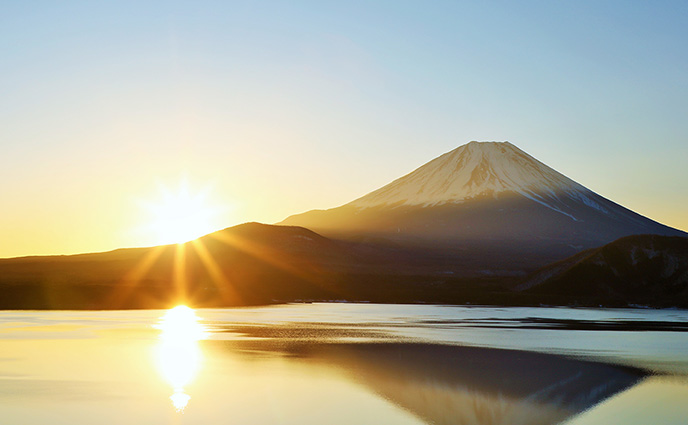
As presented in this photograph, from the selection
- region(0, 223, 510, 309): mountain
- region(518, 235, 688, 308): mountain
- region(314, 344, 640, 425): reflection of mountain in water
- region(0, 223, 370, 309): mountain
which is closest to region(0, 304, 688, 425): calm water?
region(314, 344, 640, 425): reflection of mountain in water

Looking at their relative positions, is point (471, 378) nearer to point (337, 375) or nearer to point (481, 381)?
point (481, 381)

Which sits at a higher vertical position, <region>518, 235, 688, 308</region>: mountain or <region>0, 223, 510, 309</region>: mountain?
<region>0, 223, 510, 309</region>: mountain

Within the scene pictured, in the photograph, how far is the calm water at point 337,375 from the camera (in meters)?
19.0

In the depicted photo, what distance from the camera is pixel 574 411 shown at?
1991 centimetres

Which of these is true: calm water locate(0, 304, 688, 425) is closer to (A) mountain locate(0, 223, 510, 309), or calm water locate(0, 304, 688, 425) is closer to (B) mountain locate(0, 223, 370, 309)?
(B) mountain locate(0, 223, 370, 309)

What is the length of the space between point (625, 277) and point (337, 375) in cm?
7254

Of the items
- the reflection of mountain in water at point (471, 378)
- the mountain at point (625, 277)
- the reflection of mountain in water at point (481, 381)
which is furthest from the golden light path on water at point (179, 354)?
the mountain at point (625, 277)

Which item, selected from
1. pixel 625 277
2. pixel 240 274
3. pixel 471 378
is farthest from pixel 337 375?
pixel 240 274

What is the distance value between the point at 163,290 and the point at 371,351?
204 feet

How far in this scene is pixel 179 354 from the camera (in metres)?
29.9

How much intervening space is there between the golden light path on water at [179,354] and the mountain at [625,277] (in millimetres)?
50419

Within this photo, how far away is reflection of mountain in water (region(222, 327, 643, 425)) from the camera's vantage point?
19.8 m

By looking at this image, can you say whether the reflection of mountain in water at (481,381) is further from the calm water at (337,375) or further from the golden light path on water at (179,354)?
the golden light path on water at (179,354)

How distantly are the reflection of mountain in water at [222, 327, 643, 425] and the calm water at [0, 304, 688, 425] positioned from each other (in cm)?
6
